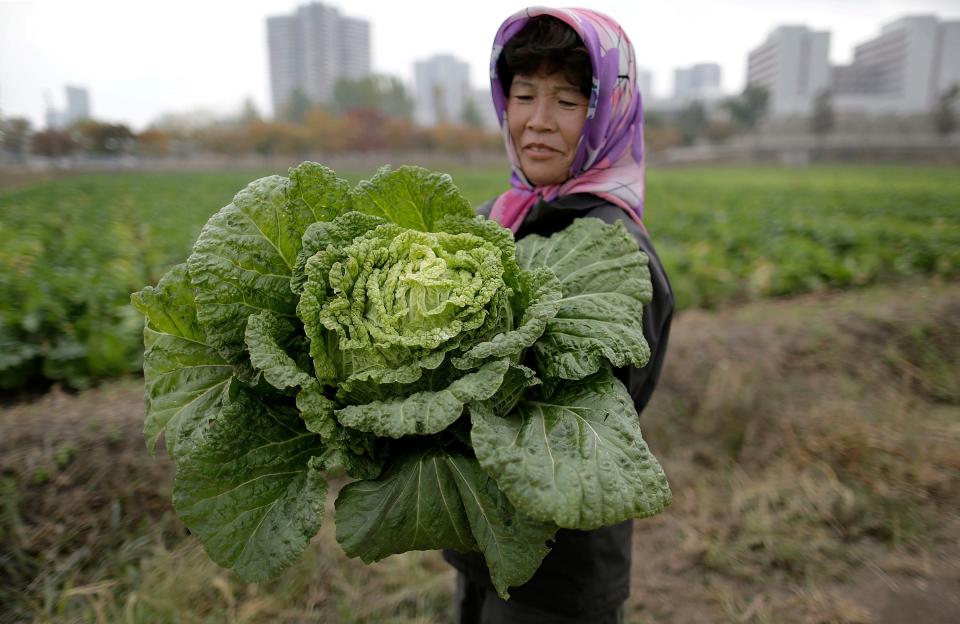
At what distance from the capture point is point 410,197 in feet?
4.75

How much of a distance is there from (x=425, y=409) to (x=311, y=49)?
359 ft

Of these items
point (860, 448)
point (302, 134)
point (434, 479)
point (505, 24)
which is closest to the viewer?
point (434, 479)

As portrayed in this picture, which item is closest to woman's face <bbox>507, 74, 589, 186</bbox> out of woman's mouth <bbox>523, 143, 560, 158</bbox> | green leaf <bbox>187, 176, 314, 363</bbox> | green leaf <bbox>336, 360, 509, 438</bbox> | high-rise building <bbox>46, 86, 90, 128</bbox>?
woman's mouth <bbox>523, 143, 560, 158</bbox>

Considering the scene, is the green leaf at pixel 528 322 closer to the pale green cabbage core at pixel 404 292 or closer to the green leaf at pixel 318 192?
the pale green cabbage core at pixel 404 292

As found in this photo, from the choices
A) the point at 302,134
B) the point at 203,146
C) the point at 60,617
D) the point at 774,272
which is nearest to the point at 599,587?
the point at 60,617

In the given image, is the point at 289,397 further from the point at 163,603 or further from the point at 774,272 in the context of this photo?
the point at 774,272

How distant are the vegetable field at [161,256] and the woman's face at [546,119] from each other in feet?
1.65

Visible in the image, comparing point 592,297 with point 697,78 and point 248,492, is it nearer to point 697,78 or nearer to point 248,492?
point 248,492

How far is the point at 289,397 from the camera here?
1.32 meters

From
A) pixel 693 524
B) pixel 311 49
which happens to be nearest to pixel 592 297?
pixel 693 524

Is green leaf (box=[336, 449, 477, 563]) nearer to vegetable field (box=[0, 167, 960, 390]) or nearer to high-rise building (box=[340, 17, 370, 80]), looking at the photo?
vegetable field (box=[0, 167, 960, 390])

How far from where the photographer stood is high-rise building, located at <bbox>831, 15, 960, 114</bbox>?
9238 centimetres

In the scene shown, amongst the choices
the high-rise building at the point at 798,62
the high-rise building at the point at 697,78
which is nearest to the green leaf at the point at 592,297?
the high-rise building at the point at 798,62

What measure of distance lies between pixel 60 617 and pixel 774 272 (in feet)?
26.8
